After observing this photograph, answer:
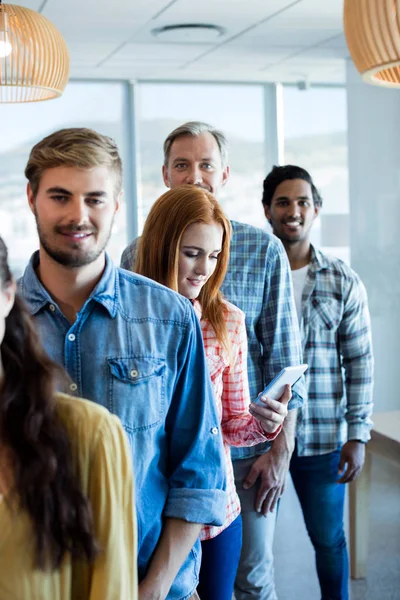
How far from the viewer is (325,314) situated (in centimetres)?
291

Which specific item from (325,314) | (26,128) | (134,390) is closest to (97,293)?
(134,390)

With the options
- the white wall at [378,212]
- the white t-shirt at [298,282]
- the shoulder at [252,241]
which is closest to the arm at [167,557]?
the shoulder at [252,241]

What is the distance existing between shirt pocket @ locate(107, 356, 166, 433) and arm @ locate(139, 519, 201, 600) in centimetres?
21

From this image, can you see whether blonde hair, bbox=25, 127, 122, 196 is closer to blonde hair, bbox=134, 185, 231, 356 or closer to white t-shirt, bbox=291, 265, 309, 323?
blonde hair, bbox=134, 185, 231, 356

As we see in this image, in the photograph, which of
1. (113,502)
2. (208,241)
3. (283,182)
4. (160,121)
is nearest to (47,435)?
(113,502)

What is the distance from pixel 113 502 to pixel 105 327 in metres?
0.41

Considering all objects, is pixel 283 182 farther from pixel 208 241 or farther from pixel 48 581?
pixel 48 581

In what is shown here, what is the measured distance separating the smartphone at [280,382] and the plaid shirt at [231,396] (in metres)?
0.13

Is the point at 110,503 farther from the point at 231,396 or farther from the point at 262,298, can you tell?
the point at 262,298

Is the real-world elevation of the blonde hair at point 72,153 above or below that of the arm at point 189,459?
above

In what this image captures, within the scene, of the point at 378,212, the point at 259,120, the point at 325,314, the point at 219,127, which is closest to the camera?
the point at 325,314

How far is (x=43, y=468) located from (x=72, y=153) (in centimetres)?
59

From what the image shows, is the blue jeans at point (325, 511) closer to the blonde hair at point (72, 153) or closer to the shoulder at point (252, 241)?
the shoulder at point (252, 241)

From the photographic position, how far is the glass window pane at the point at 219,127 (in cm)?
713
